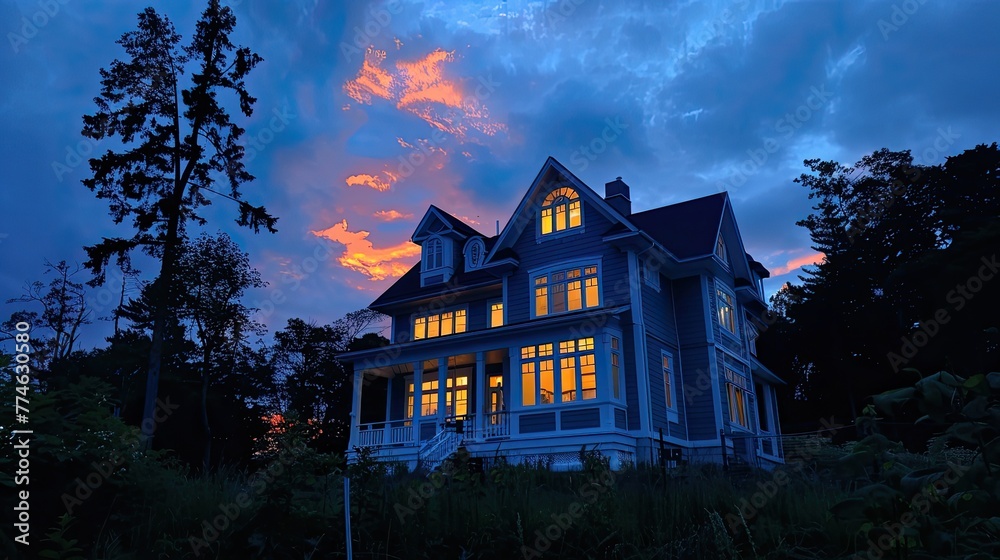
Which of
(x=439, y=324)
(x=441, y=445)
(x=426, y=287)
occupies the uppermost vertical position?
(x=426, y=287)

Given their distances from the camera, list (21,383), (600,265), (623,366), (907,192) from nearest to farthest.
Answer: (21,383) → (623,366) → (600,265) → (907,192)

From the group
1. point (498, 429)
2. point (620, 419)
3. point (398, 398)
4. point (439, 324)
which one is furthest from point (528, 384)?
point (398, 398)

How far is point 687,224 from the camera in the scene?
23781 mm

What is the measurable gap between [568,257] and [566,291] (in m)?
1.17

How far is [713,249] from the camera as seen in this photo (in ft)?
70.1

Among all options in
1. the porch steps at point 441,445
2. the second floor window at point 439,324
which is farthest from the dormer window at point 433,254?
the porch steps at point 441,445

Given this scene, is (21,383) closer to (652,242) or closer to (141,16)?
(652,242)

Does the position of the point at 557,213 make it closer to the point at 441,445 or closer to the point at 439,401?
the point at 439,401

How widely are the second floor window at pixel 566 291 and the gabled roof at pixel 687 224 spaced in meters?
2.47

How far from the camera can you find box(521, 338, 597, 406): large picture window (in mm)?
19172

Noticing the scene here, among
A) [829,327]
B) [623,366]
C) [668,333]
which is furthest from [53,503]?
→ [829,327]

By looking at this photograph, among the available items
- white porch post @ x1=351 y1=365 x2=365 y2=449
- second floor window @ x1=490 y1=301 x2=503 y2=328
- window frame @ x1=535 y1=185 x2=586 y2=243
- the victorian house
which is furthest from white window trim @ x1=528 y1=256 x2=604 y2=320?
white porch post @ x1=351 y1=365 x2=365 y2=449

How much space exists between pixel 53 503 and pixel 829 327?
4181 cm

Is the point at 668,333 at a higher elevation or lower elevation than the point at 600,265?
lower
